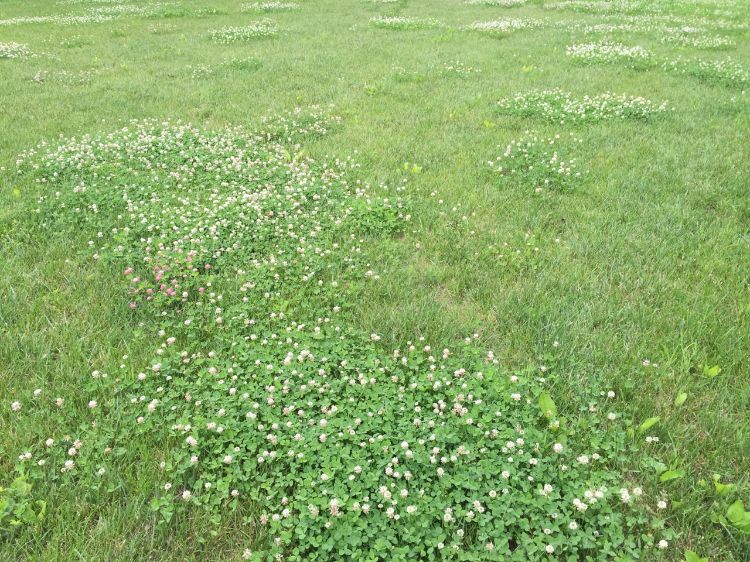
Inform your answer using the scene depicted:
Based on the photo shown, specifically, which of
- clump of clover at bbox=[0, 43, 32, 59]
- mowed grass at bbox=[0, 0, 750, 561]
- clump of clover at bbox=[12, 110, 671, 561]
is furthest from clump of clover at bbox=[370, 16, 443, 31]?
Result: clump of clover at bbox=[12, 110, 671, 561]

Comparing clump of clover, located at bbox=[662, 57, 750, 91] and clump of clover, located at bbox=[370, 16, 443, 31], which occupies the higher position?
clump of clover, located at bbox=[370, 16, 443, 31]

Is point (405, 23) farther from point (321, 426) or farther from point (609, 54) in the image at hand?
point (321, 426)

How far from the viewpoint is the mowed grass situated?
11.9ft

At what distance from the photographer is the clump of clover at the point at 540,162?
306 inches

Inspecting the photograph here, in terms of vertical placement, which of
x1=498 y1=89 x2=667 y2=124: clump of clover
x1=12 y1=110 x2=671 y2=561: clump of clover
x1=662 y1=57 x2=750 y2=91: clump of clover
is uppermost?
x1=662 y1=57 x2=750 y2=91: clump of clover

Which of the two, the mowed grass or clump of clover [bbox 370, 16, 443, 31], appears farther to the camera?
clump of clover [bbox 370, 16, 443, 31]

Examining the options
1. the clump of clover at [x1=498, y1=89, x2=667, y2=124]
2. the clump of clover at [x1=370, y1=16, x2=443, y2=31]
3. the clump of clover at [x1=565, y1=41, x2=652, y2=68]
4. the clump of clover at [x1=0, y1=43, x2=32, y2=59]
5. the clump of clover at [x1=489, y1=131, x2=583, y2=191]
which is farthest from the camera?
the clump of clover at [x1=370, y1=16, x2=443, y2=31]

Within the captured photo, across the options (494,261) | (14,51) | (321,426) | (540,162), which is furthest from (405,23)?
(321,426)

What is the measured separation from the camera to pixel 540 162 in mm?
8211

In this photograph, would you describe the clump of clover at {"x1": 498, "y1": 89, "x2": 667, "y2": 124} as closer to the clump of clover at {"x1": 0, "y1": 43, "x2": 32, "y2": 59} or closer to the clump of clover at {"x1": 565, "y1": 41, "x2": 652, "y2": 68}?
the clump of clover at {"x1": 565, "y1": 41, "x2": 652, "y2": 68}

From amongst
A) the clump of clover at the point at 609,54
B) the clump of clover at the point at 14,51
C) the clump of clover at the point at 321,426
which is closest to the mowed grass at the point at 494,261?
the clump of clover at the point at 321,426

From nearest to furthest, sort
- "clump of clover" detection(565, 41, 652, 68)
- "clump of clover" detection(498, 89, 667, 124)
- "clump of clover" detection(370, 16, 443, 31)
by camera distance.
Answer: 1. "clump of clover" detection(498, 89, 667, 124)
2. "clump of clover" detection(565, 41, 652, 68)
3. "clump of clover" detection(370, 16, 443, 31)

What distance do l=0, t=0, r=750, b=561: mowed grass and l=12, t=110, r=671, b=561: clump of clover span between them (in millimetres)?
220

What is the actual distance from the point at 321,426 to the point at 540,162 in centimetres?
618
